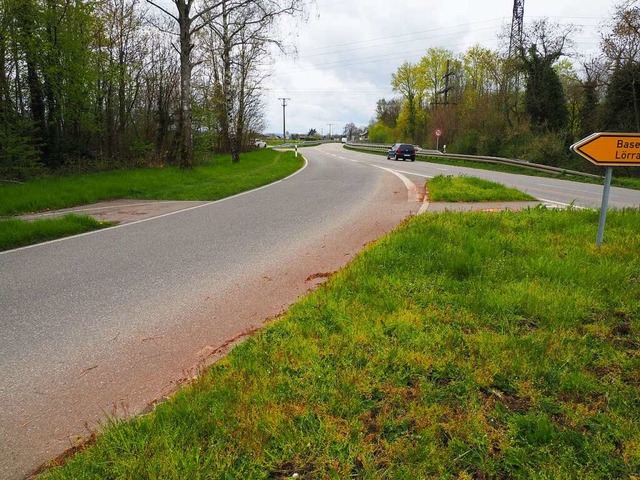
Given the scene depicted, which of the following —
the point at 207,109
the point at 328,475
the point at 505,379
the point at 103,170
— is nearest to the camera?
the point at 328,475

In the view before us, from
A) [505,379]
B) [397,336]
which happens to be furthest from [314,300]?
[505,379]

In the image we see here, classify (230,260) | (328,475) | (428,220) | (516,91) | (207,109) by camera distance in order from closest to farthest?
(328,475) → (230,260) → (428,220) → (207,109) → (516,91)

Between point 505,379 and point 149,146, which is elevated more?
point 149,146

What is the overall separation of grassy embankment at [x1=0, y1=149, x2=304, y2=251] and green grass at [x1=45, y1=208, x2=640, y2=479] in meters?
6.32

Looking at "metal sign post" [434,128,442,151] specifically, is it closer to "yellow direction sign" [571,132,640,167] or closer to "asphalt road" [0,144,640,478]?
"asphalt road" [0,144,640,478]

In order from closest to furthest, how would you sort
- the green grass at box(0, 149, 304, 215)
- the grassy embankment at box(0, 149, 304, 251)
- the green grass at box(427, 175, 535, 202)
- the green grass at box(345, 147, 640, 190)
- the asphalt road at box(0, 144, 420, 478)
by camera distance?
1. the asphalt road at box(0, 144, 420, 478)
2. the grassy embankment at box(0, 149, 304, 251)
3. the green grass at box(427, 175, 535, 202)
4. the green grass at box(0, 149, 304, 215)
5. the green grass at box(345, 147, 640, 190)

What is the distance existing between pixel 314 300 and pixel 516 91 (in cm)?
3550

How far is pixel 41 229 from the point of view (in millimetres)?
7715

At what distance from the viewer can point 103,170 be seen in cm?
1780

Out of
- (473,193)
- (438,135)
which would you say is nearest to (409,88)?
(438,135)

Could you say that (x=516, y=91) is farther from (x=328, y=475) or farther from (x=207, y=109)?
(x=328, y=475)

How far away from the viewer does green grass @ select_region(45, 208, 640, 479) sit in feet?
6.76

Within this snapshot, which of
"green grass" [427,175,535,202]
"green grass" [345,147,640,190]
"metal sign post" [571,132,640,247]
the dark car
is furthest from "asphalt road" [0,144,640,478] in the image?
the dark car

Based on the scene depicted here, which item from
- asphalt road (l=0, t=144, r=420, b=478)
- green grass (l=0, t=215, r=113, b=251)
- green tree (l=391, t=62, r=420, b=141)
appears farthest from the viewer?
green tree (l=391, t=62, r=420, b=141)
